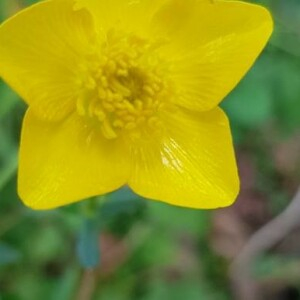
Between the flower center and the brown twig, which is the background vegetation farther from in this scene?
the flower center

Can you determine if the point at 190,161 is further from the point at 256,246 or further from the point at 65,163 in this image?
the point at 256,246

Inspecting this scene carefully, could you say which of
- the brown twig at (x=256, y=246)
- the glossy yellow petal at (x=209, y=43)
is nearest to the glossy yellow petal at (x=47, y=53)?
the glossy yellow petal at (x=209, y=43)

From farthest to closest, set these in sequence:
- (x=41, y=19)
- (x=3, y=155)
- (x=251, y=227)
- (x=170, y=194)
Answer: (x=251, y=227)
(x=3, y=155)
(x=170, y=194)
(x=41, y=19)

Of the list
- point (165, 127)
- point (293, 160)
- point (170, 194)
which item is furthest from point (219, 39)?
point (293, 160)

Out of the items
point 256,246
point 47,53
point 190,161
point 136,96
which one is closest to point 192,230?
point 256,246

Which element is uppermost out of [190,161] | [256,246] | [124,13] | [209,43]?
[124,13]

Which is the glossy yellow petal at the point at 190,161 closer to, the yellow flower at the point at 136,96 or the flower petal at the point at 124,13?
the yellow flower at the point at 136,96

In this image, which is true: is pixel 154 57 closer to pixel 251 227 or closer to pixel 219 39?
pixel 219 39
